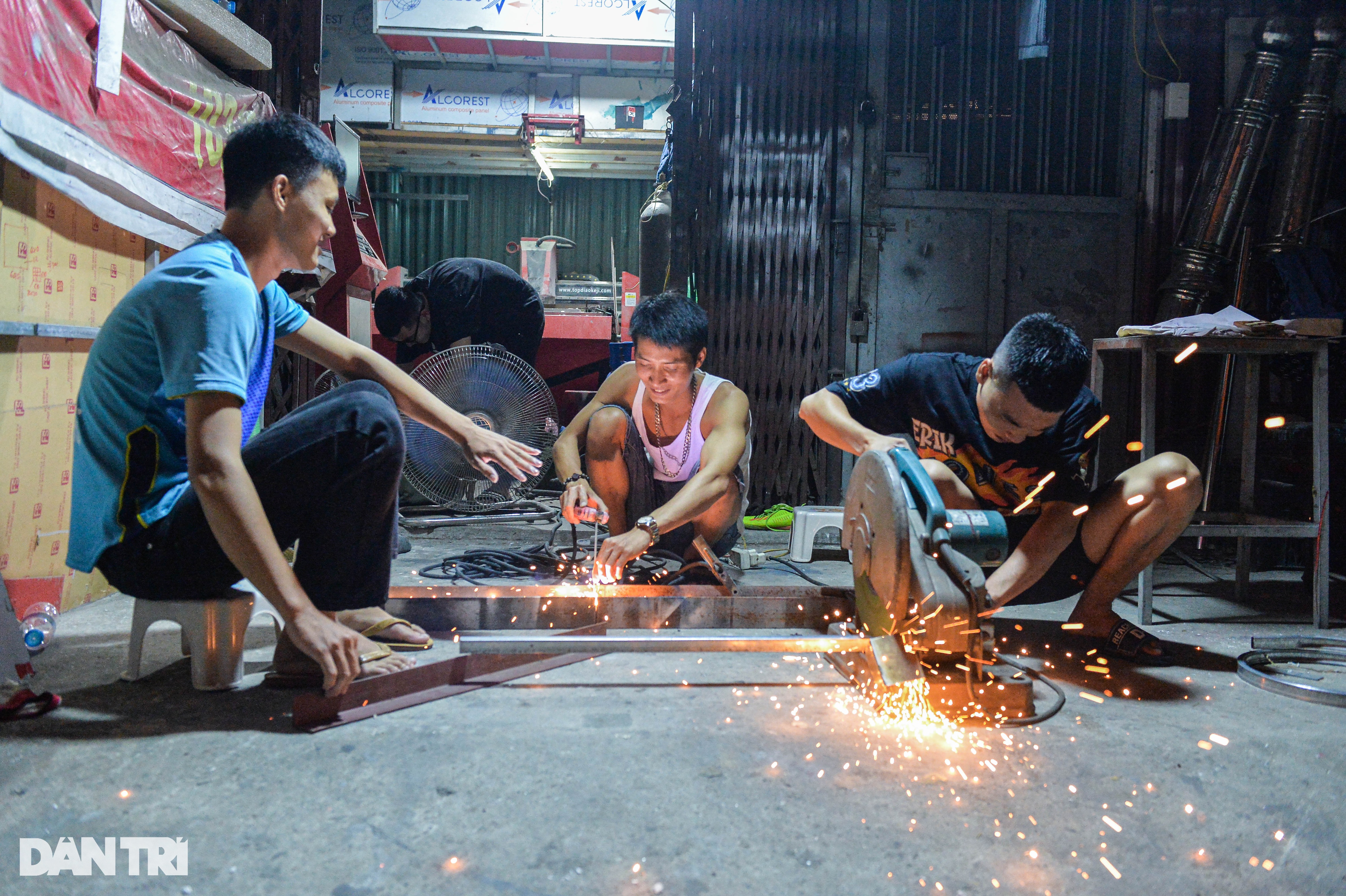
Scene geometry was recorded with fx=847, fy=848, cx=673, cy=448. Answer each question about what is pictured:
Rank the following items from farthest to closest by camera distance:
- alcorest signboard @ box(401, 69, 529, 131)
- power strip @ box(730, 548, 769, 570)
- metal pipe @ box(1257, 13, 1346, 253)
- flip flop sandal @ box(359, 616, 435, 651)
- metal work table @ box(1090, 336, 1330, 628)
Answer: alcorest signboard @ box(401, 69, 529, 131)
metal pipe @ box(1257, 13, 1346, 253)
power strip @ box(730, 548, 769, 570)
metal work table @ box(1090, 336, 1330, 628)
flip flop sandal @ box(359, 616, 435, 651)

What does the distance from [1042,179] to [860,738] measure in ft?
15.6

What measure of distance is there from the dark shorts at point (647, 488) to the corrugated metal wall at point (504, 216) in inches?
265

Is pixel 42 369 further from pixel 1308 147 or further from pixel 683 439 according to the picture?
pixel 1308 147

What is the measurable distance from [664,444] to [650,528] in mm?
704

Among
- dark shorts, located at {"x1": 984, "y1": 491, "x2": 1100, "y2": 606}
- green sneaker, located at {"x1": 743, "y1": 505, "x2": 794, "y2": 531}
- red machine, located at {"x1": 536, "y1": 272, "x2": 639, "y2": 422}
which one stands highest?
red machine, located at {"x1": 536, "y1": 272, "x2": 639, "y2": 422}

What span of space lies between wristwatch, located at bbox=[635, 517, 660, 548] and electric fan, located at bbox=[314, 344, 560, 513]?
103 centimetres

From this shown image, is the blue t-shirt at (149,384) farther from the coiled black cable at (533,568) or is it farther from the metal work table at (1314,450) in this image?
the metal work table at (1314,450)

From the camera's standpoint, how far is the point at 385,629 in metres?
2.76

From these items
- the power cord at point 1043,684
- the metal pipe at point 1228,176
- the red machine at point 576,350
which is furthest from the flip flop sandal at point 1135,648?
the red machine at point 576,350

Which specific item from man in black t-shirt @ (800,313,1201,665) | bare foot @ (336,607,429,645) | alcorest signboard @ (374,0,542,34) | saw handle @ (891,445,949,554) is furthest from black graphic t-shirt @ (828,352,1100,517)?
alcorest signboard @ (374,0,542,34)

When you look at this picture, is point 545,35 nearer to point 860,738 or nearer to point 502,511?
point 502,511

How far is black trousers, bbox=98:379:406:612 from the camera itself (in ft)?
7.17

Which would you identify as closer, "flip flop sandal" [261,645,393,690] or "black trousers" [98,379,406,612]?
"black trousers" [98,379,406,612]

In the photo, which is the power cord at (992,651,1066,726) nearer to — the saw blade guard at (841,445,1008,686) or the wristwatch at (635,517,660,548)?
the saw blade guard at (841,445,1008,686)
